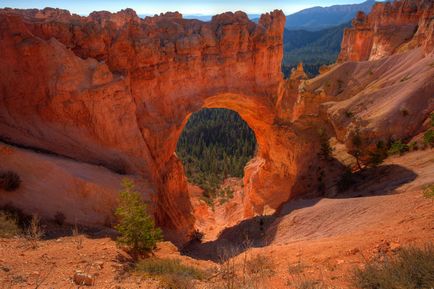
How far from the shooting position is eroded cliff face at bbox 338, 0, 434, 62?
42.3 metres

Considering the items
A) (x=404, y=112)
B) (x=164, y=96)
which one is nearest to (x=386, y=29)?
(x=404, y=112)

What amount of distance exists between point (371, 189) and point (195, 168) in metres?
28.4

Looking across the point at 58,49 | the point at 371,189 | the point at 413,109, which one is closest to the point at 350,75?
the point at 413,109

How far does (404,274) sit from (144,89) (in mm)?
15875

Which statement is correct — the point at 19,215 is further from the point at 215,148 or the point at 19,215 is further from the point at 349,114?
the point at 215,148

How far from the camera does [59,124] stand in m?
14.9

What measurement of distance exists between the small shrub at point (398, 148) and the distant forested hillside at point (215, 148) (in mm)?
21608

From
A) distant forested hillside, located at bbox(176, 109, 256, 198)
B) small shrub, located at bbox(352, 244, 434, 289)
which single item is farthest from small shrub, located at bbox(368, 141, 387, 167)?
distant forested hillside, located at bbox(176, 109, 256, 198)

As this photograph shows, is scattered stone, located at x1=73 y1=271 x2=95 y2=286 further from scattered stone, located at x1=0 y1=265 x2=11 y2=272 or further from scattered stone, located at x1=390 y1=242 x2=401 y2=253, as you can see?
scattered stone, located at x1=390 y1=242 x2=401 y2=253

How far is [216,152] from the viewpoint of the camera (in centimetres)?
4712

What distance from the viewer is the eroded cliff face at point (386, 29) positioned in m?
42.3

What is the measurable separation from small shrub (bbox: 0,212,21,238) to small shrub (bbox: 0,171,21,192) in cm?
126

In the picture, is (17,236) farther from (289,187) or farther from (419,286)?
(289,187)

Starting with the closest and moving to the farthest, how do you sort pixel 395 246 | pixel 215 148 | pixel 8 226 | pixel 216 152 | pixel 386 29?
pixel 395 246 < pixel 8 226 < pixel 386 29 < pixel 216 152 < pixel 215 148
